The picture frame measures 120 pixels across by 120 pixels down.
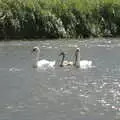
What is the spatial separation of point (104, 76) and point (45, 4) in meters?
26.4

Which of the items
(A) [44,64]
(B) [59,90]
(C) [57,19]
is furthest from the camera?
(C) [57,19]

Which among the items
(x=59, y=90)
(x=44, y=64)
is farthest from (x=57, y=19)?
(x=59, y=90)

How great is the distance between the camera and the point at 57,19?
166ft

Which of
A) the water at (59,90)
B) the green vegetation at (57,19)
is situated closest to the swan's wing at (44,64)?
the water at (59,90)

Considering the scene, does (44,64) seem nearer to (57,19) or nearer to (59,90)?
(59,90)

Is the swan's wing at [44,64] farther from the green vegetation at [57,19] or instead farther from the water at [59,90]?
the green vegetation at [57,19]

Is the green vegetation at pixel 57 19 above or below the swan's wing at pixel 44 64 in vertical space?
below

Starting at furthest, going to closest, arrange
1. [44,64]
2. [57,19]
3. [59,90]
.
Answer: [57,19]
[44,64]
[59,90]

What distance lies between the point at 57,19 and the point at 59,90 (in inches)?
1121

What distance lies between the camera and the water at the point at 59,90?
61.2ft

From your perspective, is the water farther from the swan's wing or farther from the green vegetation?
the green vegetation

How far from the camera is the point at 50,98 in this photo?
20.9m

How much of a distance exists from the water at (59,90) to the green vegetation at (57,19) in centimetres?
1353

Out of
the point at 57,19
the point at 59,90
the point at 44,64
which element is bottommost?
the point at 57,19
